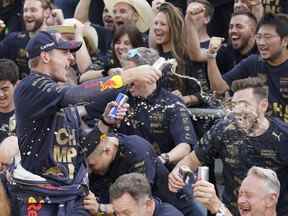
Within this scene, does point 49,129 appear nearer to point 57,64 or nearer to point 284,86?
point 57,64

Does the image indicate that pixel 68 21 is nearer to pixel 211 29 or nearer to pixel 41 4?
pixel 41 4

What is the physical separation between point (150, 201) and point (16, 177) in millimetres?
1055

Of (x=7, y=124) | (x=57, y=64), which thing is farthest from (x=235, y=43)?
(x=57, y=64)

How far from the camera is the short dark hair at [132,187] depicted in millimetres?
8656

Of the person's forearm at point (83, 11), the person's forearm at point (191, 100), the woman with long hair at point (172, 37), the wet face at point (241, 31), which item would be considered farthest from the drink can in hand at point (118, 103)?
the person's forearm at point (83, 11)

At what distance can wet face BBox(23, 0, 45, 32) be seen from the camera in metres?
11.8

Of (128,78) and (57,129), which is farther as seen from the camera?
(57,129)

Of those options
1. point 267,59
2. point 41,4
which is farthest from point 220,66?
point 41,4

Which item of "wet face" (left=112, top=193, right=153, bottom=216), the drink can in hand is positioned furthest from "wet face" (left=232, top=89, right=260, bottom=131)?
"wet face" (left=112, top=193, right=153, bottom=216)

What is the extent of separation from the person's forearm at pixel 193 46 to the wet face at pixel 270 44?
2.49ft

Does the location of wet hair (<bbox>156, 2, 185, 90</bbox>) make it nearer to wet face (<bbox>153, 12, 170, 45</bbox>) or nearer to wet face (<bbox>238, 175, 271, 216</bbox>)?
wet face (<bbox>153, 12, 170, 45</bbox>)

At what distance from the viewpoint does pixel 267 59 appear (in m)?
10.2

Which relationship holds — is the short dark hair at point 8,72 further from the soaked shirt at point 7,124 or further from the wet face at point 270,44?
the wet face at point 270,44

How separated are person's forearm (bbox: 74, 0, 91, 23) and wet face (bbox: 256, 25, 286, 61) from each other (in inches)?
103
